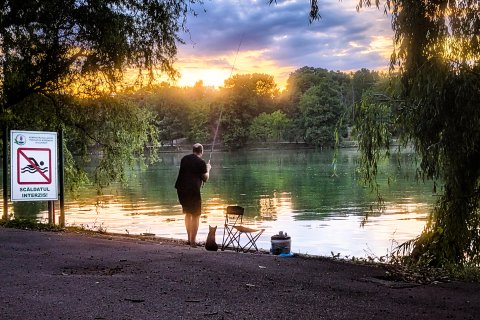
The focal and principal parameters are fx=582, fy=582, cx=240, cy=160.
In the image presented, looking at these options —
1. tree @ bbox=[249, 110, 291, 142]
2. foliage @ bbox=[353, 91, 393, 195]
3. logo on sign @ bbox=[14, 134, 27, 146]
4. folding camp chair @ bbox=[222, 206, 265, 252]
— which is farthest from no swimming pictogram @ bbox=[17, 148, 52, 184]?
tree @ bbox=[249, 110, 291, 142]

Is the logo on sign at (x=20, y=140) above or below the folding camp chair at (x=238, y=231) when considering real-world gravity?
above

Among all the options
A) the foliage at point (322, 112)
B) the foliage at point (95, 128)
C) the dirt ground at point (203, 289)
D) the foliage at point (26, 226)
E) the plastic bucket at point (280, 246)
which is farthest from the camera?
the foliage at point (322, 112)

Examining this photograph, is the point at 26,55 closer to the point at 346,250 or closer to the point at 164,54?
the point at 164,54

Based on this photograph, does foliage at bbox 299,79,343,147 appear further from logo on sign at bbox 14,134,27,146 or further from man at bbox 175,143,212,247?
man at bbox 175,143,212,247

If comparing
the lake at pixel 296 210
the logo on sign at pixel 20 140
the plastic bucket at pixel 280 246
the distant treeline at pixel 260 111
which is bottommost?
the lake at pixel 296 210

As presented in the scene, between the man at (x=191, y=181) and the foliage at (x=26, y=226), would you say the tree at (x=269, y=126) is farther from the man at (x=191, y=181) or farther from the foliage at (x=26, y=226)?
the man at (x=191, y=181)

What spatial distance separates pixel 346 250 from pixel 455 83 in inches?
311

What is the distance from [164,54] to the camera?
1406 cm

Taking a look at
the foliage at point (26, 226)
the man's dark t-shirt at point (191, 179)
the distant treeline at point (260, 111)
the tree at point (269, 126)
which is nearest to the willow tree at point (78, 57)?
the foliage at point (26, 226)

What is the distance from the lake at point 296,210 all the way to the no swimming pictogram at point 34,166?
2.41 meters

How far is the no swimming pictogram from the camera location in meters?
12.7

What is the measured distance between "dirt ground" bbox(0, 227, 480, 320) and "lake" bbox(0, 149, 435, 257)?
2.74m

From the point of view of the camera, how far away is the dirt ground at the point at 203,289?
5598mm

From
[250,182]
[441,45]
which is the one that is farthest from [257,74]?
[441,45]
